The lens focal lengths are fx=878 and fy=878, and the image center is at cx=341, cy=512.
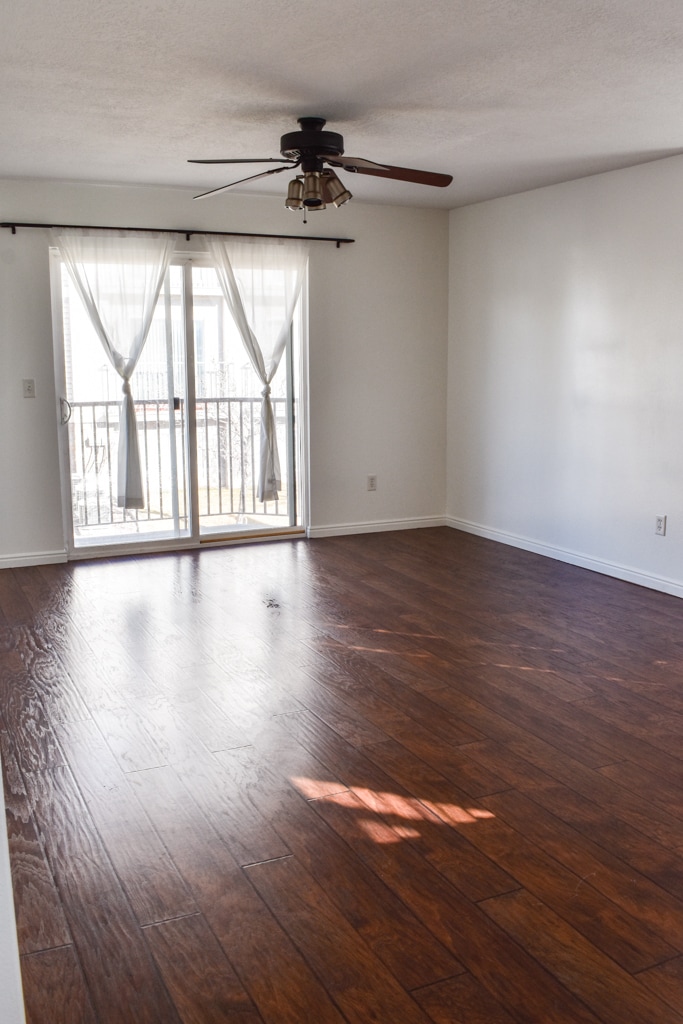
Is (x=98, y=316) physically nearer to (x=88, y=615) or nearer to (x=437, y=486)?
(x=88, y=615)

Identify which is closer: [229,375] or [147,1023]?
[147,1023]

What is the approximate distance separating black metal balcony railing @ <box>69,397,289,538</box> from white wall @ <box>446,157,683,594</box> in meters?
1.53

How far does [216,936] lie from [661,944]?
3.39 ft

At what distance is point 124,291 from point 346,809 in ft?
13.6

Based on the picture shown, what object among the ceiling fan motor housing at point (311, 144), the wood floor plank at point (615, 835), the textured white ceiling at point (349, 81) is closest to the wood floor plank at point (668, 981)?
the wood floor plank at point (615, 835)

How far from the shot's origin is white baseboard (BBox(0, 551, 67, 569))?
5.66 m

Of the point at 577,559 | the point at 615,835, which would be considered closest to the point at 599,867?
the point at 615,835

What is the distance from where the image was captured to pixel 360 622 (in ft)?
14.8

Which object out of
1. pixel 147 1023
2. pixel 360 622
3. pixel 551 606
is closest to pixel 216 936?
pixel 147 1023

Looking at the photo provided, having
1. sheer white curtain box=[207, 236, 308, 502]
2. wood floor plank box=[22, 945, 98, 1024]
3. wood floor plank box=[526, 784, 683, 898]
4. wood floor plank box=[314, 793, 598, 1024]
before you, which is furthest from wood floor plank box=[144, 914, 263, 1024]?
sheer white curtain box=[207, 236, 308, 502]

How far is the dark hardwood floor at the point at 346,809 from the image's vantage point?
6.29 ft

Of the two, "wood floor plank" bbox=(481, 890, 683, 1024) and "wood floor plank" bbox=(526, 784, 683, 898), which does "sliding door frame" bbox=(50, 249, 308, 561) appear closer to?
"wood floor plank" bbox=(526, 784, 683, 898)

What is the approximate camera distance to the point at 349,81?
346cm

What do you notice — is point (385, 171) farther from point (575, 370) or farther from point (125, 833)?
point (125, 833)
